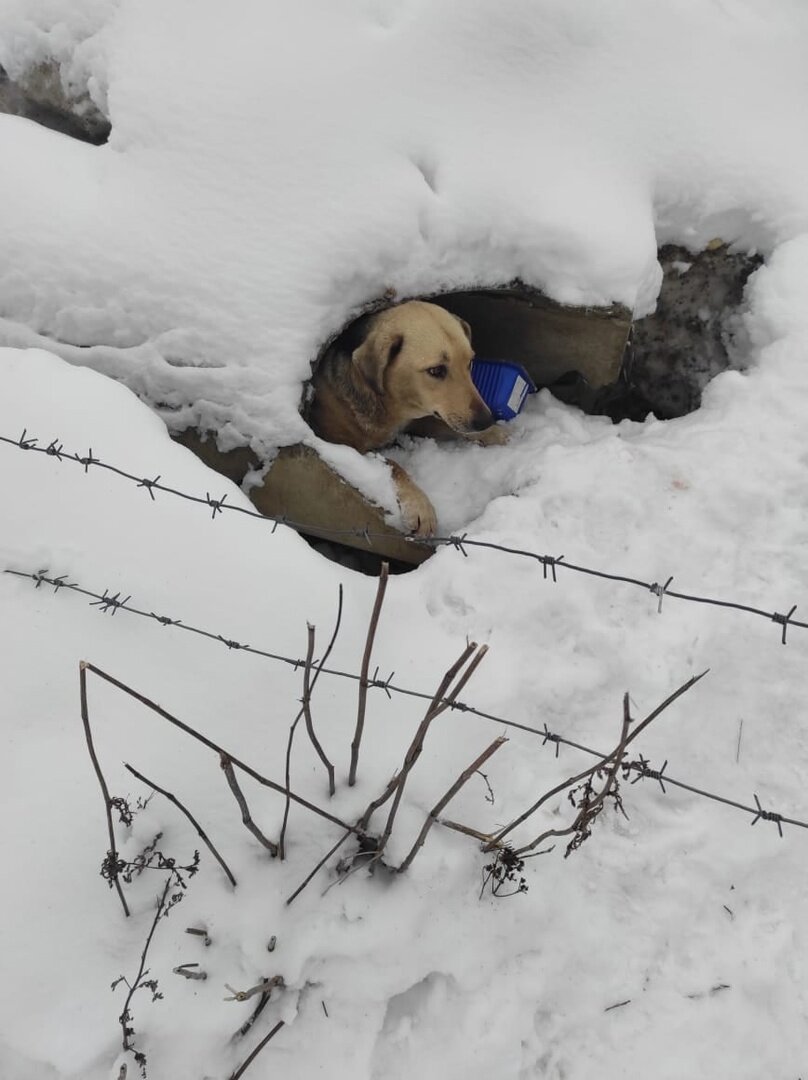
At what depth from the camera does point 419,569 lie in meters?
2.66

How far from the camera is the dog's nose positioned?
3.44 m

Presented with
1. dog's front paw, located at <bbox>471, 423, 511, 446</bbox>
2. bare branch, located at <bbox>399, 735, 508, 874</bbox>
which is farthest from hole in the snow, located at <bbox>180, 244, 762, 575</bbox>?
bare branch, located at <bbox>399, 735, 508, 874</bbox>

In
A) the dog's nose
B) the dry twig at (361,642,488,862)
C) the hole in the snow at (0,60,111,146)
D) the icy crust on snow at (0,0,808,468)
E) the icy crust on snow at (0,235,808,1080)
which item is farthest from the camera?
the hole in the snow at (0,60,111,146)

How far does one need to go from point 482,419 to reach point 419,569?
3.70ft

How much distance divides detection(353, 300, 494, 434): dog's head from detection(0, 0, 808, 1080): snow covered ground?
0.74 feet

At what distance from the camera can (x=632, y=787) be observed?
6.88 feet

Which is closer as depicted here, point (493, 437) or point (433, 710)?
point (433, 710)

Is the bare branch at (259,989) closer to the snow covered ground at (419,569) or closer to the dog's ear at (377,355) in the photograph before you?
the snow covered ground at (419,569)

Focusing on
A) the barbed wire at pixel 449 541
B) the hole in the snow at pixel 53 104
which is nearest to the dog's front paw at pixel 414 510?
the barbed wire at pixel 449 541

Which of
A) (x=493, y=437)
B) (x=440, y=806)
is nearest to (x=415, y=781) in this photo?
(x=440, y=806)

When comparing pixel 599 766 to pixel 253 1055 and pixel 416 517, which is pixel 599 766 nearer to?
pixel 253 1055

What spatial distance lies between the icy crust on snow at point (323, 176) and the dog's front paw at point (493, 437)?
2.60 ft

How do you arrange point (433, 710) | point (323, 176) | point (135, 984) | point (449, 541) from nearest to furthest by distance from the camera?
point (433, 710), point (135, 984), point (449, 541), point (323, 176)

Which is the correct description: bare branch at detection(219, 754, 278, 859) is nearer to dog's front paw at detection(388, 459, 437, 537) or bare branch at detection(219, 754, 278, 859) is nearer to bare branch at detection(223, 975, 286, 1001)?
bare branch at detection(223, 975, 286, 1001)
